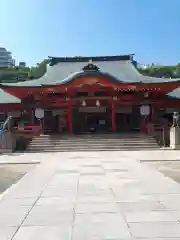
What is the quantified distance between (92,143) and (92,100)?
15.3 ft

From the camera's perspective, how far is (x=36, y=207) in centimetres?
641

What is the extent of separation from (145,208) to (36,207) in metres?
2.10

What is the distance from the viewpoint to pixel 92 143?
21156mm

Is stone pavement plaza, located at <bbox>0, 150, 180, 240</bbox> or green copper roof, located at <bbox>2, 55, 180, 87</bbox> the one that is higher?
green copper roof, located at <bbox>2, 55, 180, 87</bbox>

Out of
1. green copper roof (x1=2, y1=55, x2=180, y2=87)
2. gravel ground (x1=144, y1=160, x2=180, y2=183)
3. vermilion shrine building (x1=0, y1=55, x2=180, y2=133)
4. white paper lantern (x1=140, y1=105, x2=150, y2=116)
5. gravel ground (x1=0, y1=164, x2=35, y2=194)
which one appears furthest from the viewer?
green copper roof (x1=2, y1=55, x2=180, y2=87)

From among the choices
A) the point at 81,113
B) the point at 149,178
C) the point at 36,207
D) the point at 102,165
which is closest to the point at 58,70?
the point at 81,113

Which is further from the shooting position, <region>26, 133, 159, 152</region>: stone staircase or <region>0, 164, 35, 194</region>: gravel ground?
<region>26, 133, 159, 152</region>: stone staircase

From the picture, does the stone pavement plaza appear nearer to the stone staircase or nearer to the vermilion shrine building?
the stone staircase

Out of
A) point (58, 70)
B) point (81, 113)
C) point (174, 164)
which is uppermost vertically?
point (58, 70)

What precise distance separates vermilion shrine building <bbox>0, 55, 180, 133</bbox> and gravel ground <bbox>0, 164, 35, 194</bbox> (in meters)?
10.4

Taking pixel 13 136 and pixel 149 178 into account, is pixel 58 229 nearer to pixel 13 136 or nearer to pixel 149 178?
pixel 149 178

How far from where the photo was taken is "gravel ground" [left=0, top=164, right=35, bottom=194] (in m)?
9.58

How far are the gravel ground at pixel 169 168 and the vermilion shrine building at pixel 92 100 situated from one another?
33.5ft

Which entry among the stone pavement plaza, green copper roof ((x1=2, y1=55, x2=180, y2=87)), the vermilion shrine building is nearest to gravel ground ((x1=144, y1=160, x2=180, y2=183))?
the stone pavement plaza
